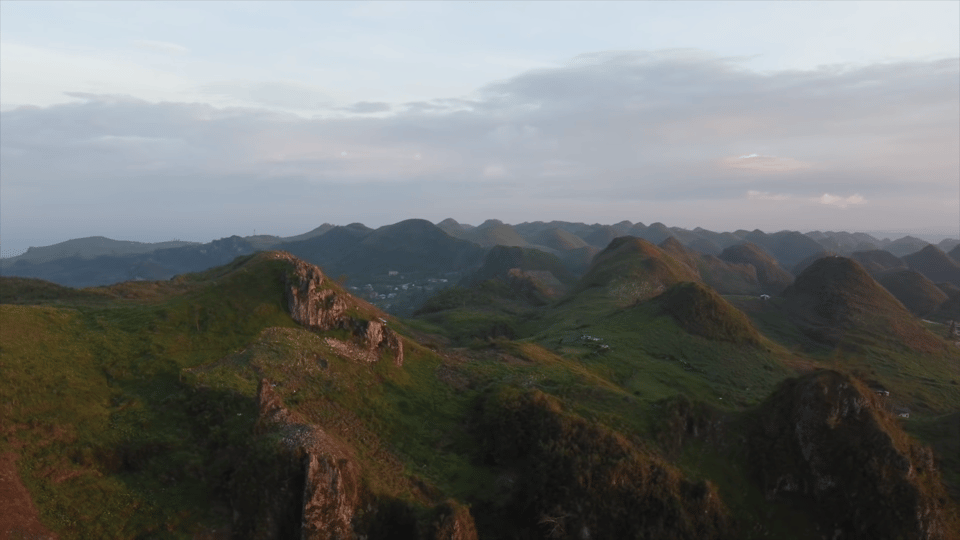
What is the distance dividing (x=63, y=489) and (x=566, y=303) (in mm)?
86849

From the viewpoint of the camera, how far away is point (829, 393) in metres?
32.5

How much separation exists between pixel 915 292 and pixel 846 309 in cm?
5714

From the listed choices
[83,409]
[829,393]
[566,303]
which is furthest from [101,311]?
[566,303]

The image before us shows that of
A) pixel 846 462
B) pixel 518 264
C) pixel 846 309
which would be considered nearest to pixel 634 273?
pixel 846 309

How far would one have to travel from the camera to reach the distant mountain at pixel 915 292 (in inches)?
5039

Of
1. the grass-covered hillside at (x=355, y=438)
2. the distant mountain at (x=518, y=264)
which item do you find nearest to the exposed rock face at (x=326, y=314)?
the grass-covered hillside at (x=355, y=438)

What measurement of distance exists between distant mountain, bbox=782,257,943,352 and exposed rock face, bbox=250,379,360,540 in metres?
88.5

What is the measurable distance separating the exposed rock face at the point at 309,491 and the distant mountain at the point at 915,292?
485ft

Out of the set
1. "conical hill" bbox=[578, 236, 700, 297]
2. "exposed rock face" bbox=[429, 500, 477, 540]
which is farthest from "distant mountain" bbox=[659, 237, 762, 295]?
"exposed rock face" bbox=[429, 500, 477, 540]

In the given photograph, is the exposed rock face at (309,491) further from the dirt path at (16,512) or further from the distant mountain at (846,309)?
the distant mountain at (846,309)

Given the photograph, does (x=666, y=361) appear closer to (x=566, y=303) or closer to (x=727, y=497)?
(x=727, y=497)

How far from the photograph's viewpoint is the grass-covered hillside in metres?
24.7

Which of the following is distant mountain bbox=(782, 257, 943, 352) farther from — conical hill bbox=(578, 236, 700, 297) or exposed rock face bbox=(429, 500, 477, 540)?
exposed rock face bbox=(429, 500, 477, 540)

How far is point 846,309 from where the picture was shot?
3841 inches
